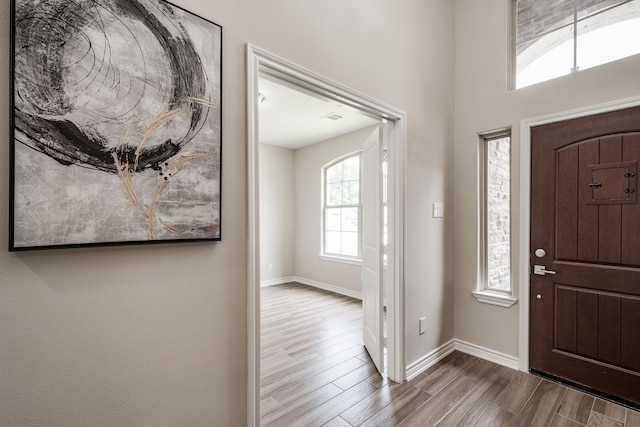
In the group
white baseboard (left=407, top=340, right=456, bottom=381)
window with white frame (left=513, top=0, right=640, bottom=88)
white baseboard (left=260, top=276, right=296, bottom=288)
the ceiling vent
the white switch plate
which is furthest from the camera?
white baseboard (left=260, top=276, right=296, bottom=288)

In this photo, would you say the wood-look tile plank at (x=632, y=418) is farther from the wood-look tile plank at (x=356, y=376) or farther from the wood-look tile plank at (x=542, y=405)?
the wood-look tile plank at (x=356, y=376)

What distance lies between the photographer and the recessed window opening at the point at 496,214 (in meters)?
2.72

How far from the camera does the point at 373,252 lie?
2643 mm

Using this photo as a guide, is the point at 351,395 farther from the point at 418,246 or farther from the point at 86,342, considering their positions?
the point at 86,342

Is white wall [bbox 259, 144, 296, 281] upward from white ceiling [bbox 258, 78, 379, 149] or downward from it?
downward

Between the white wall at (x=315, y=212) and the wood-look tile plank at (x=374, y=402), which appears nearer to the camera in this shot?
the wood-look tile plank at (x=374, y=402)

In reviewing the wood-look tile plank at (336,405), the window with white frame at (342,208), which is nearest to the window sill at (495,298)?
the wood-look tile plank at (336,405)

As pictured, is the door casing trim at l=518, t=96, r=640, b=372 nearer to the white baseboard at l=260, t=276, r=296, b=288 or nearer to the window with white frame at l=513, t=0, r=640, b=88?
the window with white frame at l=513, t=0, r=640, b=88

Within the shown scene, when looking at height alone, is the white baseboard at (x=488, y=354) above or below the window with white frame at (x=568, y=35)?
below

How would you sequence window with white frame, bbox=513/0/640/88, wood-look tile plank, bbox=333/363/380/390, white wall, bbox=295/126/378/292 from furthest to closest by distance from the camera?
1. white wall, bbox=295/126/378/292
2. wood-look tile plank, bbox=333/363/380/390
3. window with white frame, bbox=513/0/640/88

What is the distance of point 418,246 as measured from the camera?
253cm

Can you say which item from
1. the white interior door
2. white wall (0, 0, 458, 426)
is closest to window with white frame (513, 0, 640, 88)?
white wall (0, 0, 458, 426)

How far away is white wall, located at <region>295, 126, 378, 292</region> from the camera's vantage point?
510cm

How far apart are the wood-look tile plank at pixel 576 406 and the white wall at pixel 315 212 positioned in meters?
2.99
